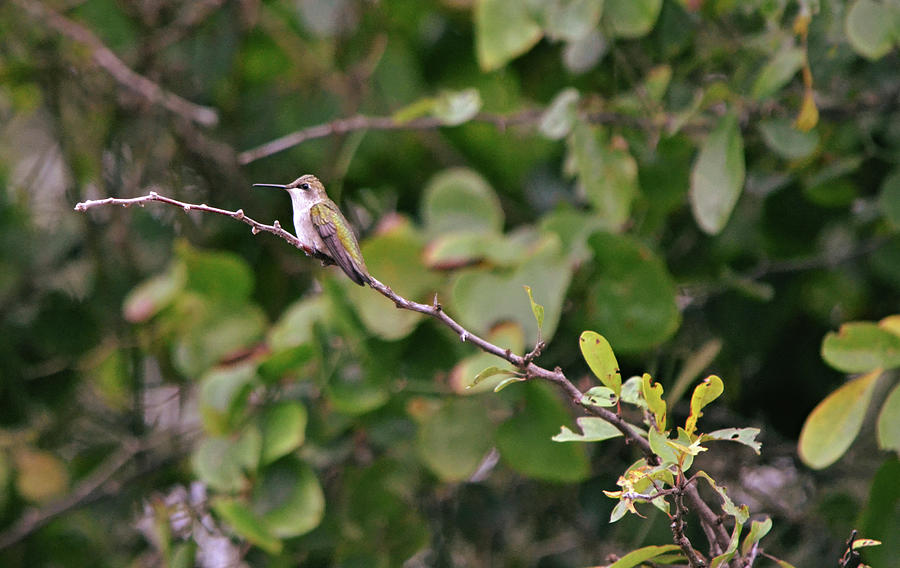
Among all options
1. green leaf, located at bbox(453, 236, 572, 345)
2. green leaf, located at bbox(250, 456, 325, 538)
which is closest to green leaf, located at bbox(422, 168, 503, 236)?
green leaf, located at bbox(453, 236, 572, 345)

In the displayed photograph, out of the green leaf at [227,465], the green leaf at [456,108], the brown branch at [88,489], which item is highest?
the green leaf at [456,108]

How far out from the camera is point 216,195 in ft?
11.2

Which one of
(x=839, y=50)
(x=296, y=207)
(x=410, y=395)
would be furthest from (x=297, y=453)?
(x=839, y=50)

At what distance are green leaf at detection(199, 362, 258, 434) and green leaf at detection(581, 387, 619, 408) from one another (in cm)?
129

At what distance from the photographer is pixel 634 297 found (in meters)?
2.38

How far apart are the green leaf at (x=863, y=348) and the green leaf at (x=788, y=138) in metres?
0.52

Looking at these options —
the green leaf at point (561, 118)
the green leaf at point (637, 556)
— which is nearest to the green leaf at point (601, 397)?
the green leaf at point (637, 556)

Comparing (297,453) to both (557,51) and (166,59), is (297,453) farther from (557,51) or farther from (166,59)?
(166,59)

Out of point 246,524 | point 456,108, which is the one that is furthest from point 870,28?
point 246,524

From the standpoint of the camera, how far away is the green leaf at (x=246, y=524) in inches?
86.3

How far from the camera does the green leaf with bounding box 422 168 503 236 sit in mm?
2648

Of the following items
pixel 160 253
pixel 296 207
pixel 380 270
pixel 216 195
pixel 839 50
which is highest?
pixel 839 50

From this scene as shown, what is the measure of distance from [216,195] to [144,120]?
374 mm

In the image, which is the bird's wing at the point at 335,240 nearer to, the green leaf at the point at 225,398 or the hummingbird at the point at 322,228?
the hummingbird at the point at 322,228
